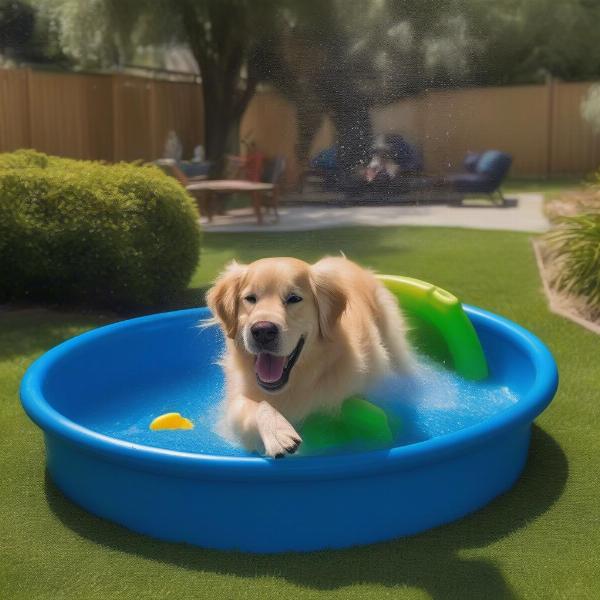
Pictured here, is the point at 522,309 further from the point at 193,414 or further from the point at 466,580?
the point at 466,580

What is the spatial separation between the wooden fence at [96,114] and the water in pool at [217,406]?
11.1 metres

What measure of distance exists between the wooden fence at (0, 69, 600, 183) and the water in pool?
314 cm

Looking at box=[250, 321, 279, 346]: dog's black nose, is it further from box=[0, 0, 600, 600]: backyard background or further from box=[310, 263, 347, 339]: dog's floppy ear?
box=[0, 0, 600, 600]: backyard background

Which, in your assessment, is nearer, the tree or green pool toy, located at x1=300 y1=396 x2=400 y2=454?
green pool toy, located at x1=300 y1=396 x2=400 y2=454

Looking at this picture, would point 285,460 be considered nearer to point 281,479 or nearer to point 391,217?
point 281,479

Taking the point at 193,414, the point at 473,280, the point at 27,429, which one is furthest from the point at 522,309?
the point at 27,429

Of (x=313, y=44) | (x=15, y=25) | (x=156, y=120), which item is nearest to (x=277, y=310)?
(x=313, y=44)

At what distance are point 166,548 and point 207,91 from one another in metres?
11.9

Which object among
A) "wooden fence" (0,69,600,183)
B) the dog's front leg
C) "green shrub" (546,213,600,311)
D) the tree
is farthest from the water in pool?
the tree

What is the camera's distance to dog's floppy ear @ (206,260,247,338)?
301cm

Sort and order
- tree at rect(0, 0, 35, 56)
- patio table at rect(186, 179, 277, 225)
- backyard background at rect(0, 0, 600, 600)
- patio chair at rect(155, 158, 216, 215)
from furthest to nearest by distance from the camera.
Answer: tree at rect(0, 0, 35, 56)
patio chair at rect(155, 158, 216, 215)
patio table at rect(186, 179, 277, 225)
backyard background at rect(0, 0, 600, 600)

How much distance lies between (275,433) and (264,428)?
0.08 m

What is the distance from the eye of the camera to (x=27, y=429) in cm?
378

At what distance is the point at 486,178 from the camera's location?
13.2 meters
